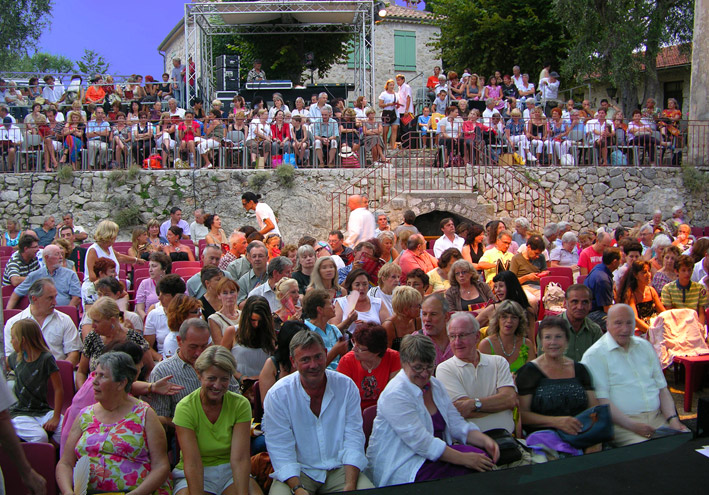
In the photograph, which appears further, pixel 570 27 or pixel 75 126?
pixel 570 27

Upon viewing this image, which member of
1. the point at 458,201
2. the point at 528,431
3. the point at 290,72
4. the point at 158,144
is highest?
the point at 290,72

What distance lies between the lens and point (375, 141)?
44.5 feet

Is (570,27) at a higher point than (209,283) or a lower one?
higher

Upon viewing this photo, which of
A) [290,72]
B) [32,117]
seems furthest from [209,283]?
[290,72]

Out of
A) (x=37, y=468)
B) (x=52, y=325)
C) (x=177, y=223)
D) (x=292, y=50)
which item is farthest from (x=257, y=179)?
(x=292, y=50)

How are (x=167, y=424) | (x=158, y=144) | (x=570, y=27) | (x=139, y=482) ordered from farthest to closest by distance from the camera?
(x=570, y=27) → (x=158, y=144) → (x=167, y=424) → (x=139, y=482)

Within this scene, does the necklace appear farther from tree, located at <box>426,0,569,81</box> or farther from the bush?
tree, located at <box>426,0,569,81</box>

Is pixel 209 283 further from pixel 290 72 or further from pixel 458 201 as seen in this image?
pixel 290 72

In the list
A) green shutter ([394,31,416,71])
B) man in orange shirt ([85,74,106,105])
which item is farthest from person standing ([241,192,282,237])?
green shutter ([394,31,416,71])

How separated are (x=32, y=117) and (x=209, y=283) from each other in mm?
9723

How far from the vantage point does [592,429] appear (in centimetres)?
437

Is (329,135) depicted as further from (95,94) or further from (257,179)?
(95,94)

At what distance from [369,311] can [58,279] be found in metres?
3.17

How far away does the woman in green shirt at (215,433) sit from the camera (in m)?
3.86
